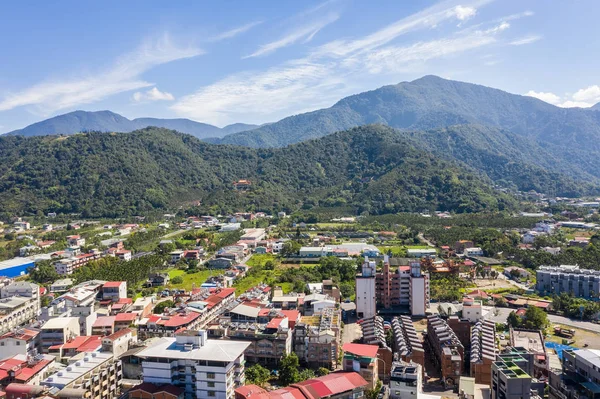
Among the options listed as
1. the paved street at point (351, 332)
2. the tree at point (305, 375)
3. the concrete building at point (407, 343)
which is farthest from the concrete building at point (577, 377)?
the paved street at point (351, 332)

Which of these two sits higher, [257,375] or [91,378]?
[91,378]

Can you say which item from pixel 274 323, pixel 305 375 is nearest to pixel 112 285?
pixel 274 323

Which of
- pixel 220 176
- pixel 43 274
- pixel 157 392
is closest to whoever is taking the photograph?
pixel 157 392

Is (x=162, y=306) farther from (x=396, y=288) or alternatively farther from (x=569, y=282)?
(x=569, y=282)

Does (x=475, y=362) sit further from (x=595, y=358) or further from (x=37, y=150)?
(x=37, y=150)

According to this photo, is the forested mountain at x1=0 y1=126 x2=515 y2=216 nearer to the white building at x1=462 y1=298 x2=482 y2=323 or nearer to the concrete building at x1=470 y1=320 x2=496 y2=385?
the white building at x1=462 y1=298 x2=482 y2=323

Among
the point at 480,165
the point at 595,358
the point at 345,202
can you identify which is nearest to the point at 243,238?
the point at 345,202

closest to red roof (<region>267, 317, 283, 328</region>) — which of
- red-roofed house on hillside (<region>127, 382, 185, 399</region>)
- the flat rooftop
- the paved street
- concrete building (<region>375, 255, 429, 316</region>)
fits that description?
the flat rooftop

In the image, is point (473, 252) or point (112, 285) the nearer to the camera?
point (112, 285)
